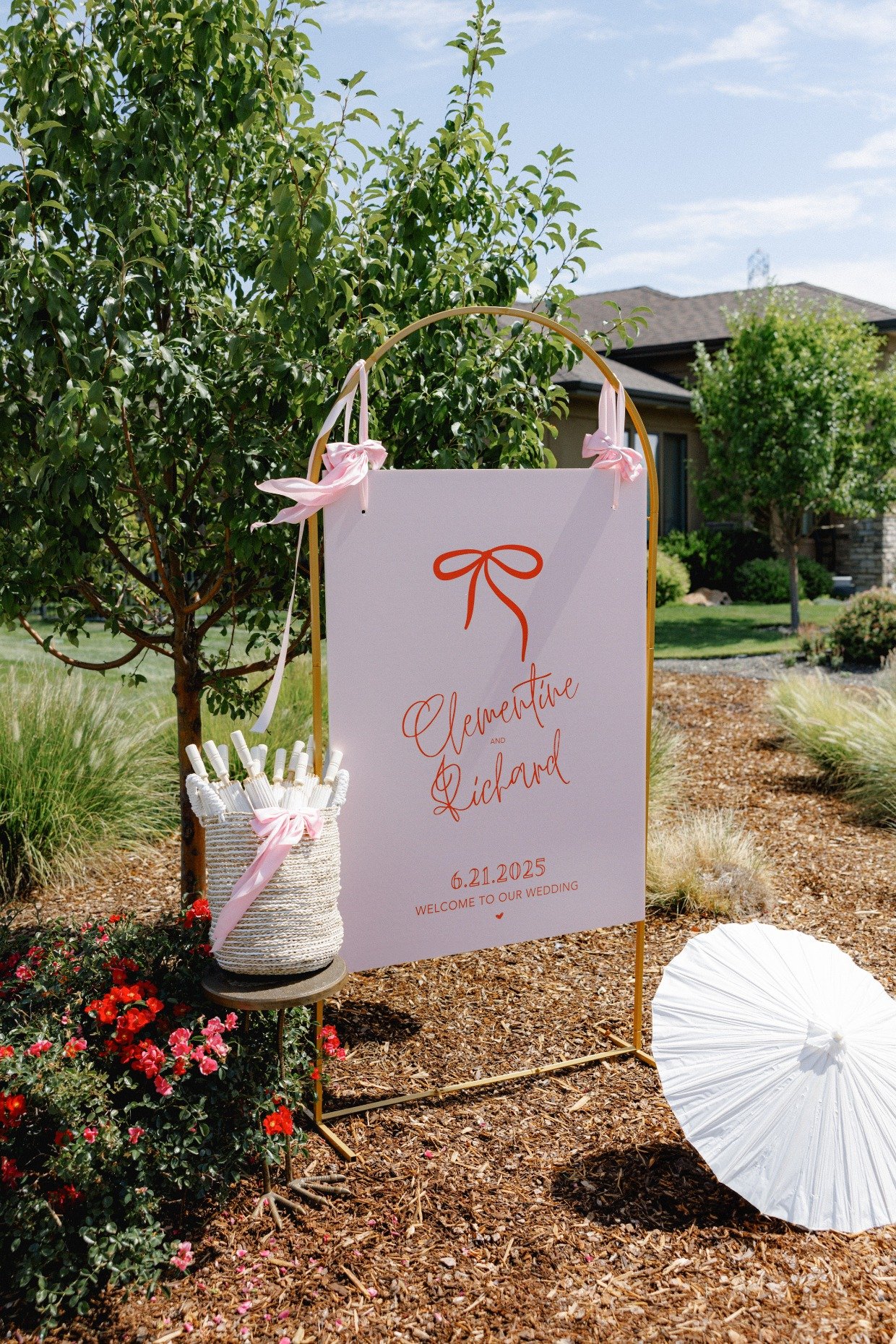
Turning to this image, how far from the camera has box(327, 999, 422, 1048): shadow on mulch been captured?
432 cm

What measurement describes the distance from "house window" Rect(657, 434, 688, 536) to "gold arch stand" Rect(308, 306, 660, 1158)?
754 inches

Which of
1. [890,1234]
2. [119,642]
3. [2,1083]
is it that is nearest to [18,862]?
[2,1083]

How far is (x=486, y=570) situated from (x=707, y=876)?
9.36 ft

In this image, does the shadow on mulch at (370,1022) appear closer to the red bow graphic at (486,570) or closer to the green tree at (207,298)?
the green tree at (207,298)

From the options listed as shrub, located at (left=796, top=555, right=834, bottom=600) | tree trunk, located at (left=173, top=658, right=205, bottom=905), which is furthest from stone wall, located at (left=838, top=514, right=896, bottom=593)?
tree trunk, located at (left=173, top=658, right=205, bottom=905)

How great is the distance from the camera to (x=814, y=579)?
866 inches

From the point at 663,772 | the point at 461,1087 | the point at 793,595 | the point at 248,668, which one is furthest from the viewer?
the point at 793,595

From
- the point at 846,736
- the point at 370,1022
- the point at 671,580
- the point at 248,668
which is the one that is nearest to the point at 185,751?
the point at 248,668

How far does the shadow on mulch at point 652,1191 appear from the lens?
3178mm

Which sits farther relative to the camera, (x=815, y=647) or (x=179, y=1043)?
(x=815, y=647)

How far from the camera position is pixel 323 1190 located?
10.7 feet

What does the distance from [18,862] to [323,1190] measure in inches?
125

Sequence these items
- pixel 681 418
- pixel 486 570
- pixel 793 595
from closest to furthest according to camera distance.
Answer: pixel 486 570 < pixel 793 595 < pixel 681 418

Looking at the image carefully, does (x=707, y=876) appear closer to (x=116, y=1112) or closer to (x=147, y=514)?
(x=147, y=514)
